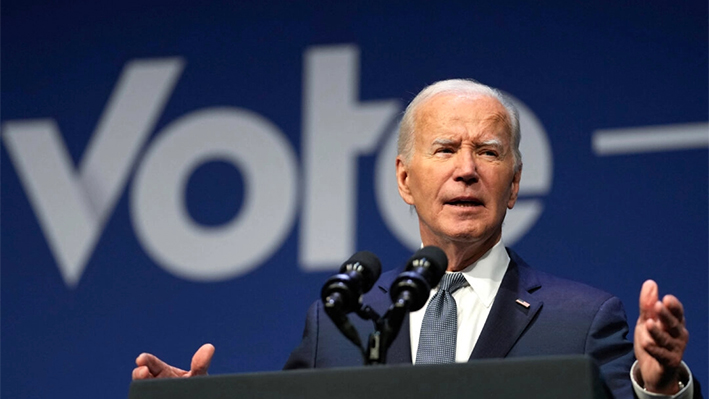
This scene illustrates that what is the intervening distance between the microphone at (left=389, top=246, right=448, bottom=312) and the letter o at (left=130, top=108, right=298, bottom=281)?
2185mm

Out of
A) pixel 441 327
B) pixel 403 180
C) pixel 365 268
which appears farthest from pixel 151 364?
pixel 403 180

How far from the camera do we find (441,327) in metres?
2.58

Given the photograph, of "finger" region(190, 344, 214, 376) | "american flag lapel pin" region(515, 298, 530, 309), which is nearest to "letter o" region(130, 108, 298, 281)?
"american flag lapel pin" region(515, 298, 530, 309)

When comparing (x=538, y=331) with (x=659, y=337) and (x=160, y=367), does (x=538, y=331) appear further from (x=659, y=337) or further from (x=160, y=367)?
(x=160, y=367)

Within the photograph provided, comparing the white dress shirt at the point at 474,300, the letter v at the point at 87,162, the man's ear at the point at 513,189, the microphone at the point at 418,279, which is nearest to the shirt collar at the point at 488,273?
the white dress shirt at the point at 474,300

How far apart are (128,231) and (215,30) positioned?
0.85 metres

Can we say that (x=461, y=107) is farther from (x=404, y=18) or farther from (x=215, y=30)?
(x=215, y=30)

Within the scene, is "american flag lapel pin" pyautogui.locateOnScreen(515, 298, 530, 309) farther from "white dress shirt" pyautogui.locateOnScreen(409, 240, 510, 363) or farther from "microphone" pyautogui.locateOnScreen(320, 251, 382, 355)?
"microphone" pyautogui.locateOnScreen(320, 251, 382, 355)

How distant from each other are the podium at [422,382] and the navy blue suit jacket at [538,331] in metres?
0.69

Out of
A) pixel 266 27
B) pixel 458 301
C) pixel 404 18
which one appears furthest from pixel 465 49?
pixel 458 301

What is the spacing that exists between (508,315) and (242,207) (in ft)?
6.18

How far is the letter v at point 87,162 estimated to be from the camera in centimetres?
438

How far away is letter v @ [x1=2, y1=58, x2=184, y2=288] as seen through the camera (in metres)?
4.38

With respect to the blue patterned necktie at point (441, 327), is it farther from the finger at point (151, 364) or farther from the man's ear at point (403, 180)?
the finger at point (151, 364)
